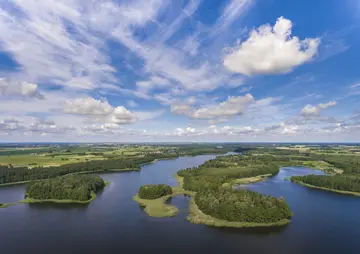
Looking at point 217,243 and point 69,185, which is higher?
point 69,185

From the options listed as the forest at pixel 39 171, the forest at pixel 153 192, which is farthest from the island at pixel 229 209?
the forest at pixel 39 171

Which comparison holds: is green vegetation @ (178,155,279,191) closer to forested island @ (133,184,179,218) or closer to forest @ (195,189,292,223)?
forested island @ (133,184,179,218)

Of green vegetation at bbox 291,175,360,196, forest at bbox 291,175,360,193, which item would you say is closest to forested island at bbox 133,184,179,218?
green vegetation at bbox 291,175,360,196

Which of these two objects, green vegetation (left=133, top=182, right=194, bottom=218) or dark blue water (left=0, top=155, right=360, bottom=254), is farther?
green vegetation (left=133, top=182, right=194, bottom=218)

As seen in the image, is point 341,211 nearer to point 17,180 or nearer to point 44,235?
point 44,235

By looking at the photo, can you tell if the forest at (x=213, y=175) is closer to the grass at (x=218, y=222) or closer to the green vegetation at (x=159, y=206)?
the green vegetation at (x=159, y=206)

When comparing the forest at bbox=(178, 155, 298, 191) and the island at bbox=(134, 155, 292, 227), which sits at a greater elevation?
the forest at bbox=(178, 155, 298, 191)

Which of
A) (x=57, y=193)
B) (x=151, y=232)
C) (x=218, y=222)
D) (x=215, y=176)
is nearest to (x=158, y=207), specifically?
(x=151, y=232)

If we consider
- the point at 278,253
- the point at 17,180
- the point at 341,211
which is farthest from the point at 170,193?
the point at 17,180
